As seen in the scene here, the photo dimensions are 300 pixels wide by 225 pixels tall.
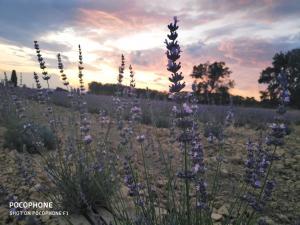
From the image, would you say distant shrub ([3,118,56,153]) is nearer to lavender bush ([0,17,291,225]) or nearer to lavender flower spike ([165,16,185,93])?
lavender bush ([0,17,291,225])

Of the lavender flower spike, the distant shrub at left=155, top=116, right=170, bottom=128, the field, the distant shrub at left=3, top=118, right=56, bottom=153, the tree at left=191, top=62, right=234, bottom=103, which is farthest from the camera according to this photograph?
the tree at left=191, top=62, right=234, bottom=103

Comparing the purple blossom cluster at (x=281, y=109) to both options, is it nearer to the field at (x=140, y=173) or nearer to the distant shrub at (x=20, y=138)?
the field at (x=140, y=173)

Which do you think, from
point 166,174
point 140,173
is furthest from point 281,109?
point 140,173

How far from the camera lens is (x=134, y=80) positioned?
3.32 m

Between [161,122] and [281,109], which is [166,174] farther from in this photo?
[161,122]

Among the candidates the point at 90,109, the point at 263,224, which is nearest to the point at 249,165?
the point at 263,224

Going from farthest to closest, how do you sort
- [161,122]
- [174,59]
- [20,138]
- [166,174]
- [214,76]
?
[214,76], [161,122], [20,138], [166,174], [174,59]

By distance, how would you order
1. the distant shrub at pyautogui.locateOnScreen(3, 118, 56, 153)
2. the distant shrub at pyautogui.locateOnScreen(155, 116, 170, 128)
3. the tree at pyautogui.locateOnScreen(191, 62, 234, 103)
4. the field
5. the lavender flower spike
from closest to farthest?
the lavender flower spike < the field < the distant shrub at pyautogui.locateOnScreen(3, 118, 56, 153) < the distant shrub at pyautogui.locateOnScreen(155, 116, 170, 128) < the tree at pyautogui.locateOnScreen(191, 62, 234, 103)

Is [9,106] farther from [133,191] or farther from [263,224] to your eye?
[263,224]

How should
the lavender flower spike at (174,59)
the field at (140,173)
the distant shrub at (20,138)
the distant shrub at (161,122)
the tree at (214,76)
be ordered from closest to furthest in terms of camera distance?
the lavender flower spike at (174,59), the field at (140,173), the distant shrub at (20,138), the distant shrub at (161,122), the tree at (214,76)

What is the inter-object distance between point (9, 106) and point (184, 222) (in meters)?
5.27

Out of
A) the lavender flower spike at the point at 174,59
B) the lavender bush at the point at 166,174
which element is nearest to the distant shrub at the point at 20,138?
the lavender bush at the point at 166,174

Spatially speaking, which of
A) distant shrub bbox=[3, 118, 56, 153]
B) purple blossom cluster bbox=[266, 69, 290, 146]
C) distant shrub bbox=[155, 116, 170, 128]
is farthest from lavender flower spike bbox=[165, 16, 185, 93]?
distant shrub bbox=[155, 116, 170, 128]

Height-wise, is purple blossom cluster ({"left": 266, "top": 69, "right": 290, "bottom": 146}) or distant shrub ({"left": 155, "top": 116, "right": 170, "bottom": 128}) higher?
purple blossom cluster ({"left": 266, "top": 69, "right": 290, "bottom": 146})
